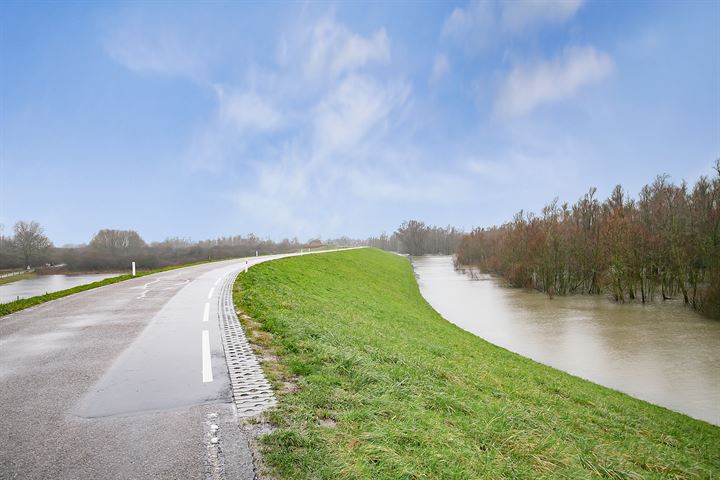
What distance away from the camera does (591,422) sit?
8.86m

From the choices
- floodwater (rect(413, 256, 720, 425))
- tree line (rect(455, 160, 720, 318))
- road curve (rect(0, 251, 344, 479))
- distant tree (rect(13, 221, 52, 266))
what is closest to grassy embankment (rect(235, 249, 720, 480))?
road curve (rect(0, 251, 344, 479))

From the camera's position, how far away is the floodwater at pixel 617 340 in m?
14.1

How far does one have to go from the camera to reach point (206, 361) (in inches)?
312

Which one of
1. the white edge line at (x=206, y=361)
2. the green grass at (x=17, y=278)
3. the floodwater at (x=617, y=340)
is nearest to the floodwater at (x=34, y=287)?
the green grass at (x=17, y=278)

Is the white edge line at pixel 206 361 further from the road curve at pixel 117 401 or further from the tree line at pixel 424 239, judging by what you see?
the tree line at pixel 424 239

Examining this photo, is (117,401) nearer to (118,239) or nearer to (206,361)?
(206,361)

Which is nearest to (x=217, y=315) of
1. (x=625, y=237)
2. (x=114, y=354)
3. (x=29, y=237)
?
(x=114, y=354)

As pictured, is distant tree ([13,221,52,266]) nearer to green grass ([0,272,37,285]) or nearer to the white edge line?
green grass ([0,272,37,285])

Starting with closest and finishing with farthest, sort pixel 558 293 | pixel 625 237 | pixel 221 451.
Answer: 1. pixel 221 451
2. pixel 625 237
3. pixel 558 293

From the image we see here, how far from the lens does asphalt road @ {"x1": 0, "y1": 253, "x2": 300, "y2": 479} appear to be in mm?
4211

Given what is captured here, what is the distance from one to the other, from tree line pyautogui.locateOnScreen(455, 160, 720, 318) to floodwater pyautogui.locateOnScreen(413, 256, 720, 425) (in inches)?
92.5

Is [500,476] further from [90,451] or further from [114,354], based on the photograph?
[114,354]

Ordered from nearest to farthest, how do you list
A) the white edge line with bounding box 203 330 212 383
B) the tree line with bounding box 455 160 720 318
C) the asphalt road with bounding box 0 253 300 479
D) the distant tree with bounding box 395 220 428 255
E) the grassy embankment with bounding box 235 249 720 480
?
the asphalt road with bounding box 0 253 300 479, the grassy embankment with bounding box 235 249 720 480, the white edge line with bounding box 203 330 212 383, the tree line with bounding box 455 160 720 318, the distant tree with bounding box 395 220 428 255

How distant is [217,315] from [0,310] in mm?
Result: 7680
